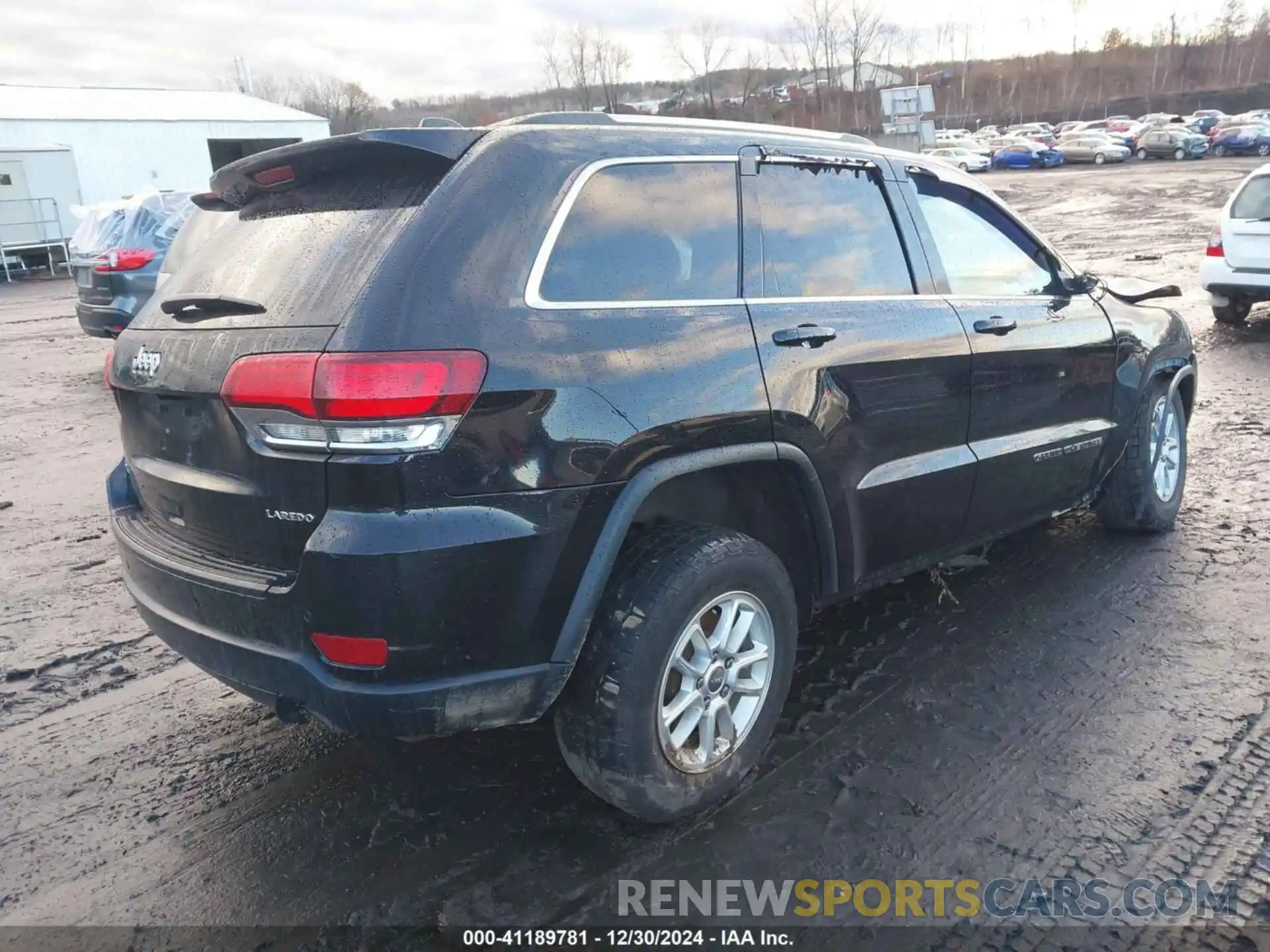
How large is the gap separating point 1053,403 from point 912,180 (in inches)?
45.8

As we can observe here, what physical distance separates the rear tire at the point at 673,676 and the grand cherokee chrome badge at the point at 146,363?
1.43 metres

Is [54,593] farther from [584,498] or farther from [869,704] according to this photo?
[869,704]

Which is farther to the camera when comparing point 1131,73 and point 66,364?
point 1131,73

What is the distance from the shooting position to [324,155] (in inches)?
105

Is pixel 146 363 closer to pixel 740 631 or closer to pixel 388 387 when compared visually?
pixel 388 387

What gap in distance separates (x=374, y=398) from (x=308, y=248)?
650 mm

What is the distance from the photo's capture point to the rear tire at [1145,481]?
4633 millimetres

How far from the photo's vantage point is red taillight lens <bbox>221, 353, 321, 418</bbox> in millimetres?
2246

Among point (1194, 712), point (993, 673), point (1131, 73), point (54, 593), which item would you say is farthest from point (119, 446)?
point (1131, 73)

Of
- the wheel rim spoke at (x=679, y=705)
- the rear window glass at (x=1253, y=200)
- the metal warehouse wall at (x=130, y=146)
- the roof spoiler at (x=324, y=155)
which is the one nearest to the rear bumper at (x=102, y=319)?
the roof spoiler at (x=324, y=155)

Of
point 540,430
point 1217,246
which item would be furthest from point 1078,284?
point 1217,246

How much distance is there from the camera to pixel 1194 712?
3.27 m

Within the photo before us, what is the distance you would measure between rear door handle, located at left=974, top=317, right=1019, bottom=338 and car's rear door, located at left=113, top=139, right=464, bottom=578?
7.10ft

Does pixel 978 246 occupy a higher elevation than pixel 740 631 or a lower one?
higher
